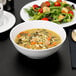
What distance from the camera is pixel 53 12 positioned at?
70.2 inches

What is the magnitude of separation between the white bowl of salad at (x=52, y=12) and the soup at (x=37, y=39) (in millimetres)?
209

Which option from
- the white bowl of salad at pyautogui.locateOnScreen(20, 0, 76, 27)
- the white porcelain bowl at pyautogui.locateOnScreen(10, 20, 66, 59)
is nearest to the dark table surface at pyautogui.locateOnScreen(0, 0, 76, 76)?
the white porcelain bowl at pyautogui.locateOnScreen(10, 20, 66, 59)

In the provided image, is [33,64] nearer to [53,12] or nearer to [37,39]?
[37,39]

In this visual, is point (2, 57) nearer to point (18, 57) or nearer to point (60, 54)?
point (18, 57)

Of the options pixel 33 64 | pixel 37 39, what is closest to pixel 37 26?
pixel 37 39

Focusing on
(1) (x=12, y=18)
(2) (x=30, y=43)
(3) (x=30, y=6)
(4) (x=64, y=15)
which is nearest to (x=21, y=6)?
(3) (x=30, y=6)

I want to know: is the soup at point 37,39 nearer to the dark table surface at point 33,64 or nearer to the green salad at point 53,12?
the dark table surface at point 33,64

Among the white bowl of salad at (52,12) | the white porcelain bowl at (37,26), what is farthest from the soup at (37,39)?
the white bowl of salad at (52,12)

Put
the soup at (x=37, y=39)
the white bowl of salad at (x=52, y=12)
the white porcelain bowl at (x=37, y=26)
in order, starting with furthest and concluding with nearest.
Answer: the white bowl of salad at (x=52, y=12) → the soup at (x=37, y=39) → the white porcelain bowl at (x=37, y=26)

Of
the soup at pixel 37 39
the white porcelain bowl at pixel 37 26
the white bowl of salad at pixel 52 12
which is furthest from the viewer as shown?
the white bowl of salad at pixel 52 12

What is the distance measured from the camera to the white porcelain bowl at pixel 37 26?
4.23 ft

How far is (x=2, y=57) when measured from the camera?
1.43 metres

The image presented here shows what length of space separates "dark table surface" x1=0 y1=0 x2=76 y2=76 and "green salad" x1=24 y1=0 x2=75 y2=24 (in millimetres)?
290

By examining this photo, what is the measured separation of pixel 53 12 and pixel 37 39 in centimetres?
42
